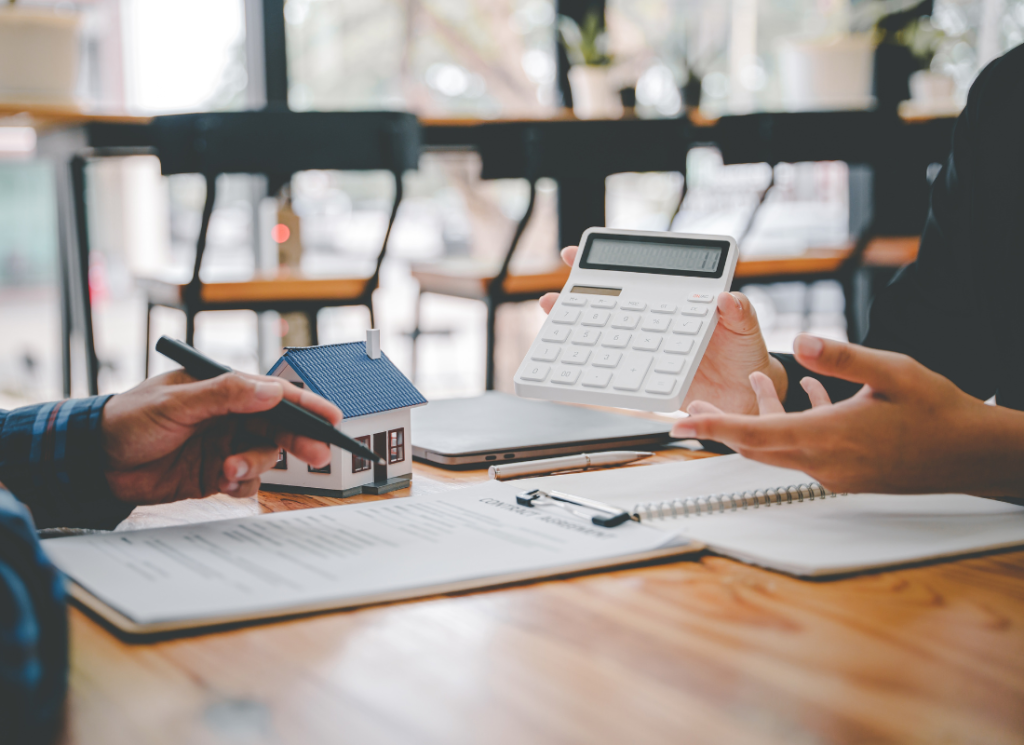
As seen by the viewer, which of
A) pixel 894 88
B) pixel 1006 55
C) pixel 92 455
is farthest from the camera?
pixel 894 88

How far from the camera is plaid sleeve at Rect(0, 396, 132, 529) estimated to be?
2.24ft

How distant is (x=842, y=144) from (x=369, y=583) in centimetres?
277

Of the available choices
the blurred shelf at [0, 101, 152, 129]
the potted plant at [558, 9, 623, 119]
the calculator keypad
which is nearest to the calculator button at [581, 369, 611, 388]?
the calculator keypad

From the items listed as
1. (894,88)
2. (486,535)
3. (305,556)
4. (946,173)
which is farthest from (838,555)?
(894,88)

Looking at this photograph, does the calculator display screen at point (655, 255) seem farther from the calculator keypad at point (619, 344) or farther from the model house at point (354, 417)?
the model house at point (354, 417)

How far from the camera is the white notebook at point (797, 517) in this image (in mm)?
580

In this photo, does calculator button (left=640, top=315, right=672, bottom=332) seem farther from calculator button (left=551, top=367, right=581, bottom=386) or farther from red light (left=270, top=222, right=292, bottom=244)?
red light (left=270, top=222, right=292, bottom=244)

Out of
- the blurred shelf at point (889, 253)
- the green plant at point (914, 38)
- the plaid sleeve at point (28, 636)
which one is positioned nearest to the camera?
the plaid sleeve at point (28, 636)

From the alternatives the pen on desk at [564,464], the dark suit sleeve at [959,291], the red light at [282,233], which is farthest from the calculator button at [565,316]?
the red light at [282,233]

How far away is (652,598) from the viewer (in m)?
0.53

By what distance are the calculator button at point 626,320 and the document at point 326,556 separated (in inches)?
7.2

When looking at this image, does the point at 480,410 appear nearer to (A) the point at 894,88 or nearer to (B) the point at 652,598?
→ (B) the point at 652,598

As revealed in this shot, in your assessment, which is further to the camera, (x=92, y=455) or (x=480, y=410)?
(x=480, y=410)

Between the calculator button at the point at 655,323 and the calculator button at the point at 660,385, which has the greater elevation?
the calculator button at the point at 655,323
